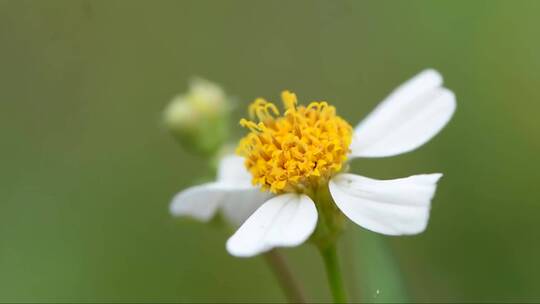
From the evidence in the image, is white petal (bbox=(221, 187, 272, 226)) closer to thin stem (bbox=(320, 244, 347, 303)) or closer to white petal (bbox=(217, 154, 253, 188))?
white petal (bbox=(217, 154, 253, 188))

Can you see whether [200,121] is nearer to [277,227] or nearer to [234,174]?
[234,174]

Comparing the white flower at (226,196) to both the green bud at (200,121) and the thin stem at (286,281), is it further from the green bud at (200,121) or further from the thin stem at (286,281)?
the green bud at (200,121)

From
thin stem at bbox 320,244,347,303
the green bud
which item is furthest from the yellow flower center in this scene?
the green bud

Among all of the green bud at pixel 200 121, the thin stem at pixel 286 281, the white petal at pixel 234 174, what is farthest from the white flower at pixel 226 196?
the green bud at pixel 200 121

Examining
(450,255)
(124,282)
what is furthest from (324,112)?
(124,282)

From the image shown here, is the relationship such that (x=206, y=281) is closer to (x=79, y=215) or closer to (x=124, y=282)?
(x=124, y=282)
